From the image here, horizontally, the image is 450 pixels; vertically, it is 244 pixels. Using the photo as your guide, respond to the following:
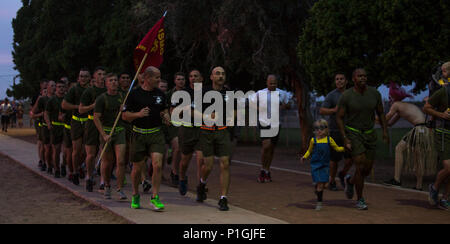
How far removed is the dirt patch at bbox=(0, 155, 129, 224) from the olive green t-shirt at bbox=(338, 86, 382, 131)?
3.56m

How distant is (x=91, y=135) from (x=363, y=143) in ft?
15.0

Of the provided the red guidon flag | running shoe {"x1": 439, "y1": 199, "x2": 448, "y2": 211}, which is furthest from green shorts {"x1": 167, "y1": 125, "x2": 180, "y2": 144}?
running shoe {"x1": 439, "y1": 199, "x2": 448, "y2": 211}

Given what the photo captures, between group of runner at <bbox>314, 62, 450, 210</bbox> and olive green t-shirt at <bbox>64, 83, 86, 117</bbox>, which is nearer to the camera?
group of runner at <bbox>314, 62, 450, 210</bbox>

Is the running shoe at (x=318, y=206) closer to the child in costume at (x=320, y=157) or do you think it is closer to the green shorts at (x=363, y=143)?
the child in costume at (x=320, y=157)

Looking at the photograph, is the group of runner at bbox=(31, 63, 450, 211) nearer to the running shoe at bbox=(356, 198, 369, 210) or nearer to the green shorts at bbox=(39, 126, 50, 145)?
the running shoe at bbox=(356, 198, 369, 210)

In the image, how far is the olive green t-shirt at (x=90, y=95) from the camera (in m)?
9.25

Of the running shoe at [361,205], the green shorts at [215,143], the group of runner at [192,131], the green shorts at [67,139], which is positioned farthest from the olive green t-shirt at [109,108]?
the running shoe at [361,205]

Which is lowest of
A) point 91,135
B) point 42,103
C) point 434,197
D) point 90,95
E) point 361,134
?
point 434,197

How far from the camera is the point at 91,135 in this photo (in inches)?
367

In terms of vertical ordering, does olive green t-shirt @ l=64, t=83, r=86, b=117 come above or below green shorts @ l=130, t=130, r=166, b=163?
above

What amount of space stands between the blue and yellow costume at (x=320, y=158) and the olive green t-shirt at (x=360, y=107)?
1.47ft

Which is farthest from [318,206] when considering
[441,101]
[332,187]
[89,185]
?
[89,185]

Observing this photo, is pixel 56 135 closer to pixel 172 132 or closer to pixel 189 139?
pixel 172 132

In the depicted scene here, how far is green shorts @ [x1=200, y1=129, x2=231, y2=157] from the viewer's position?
7797 millimetres
